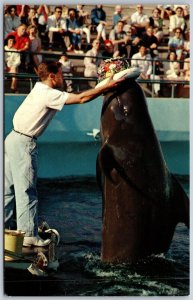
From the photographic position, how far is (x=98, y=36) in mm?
11320

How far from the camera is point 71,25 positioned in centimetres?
1116

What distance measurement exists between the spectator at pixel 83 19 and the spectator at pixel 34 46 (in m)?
0.61

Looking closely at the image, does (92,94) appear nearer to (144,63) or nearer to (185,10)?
(185,10)

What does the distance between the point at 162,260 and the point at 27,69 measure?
126 inches

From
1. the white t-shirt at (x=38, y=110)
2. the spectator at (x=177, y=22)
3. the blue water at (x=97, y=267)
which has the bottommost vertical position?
the blue water at (x=97, y=267)

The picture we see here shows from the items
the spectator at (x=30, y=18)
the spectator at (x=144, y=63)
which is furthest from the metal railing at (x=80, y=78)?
the spectator at (x=30, y=18)

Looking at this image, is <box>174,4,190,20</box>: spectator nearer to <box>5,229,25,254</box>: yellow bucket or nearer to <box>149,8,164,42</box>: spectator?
<box>149,8,164,42</box>: spectator

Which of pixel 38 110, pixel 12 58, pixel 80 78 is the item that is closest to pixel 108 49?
pixel 80 78

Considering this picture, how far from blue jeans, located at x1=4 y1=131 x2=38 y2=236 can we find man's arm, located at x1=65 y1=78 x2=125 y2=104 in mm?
661

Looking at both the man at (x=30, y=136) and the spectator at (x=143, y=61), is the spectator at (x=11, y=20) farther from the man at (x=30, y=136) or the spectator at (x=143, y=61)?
the spectator at (x=143, y=61)

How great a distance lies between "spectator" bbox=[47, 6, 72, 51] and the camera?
421 inches

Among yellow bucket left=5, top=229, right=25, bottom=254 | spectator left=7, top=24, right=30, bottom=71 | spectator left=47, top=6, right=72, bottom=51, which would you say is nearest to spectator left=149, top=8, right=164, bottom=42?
spectator left=47, top=6, right=72, bottom=51

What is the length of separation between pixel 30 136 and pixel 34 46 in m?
2.16

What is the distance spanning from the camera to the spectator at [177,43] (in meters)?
11.2
